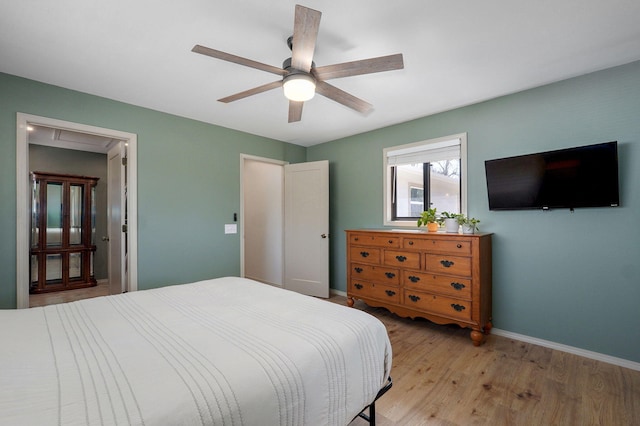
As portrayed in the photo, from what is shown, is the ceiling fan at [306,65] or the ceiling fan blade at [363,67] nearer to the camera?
the ceiling fan at [306,65]

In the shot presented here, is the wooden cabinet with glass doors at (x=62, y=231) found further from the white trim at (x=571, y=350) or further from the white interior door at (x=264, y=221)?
the white trim at (x=571, y=350)

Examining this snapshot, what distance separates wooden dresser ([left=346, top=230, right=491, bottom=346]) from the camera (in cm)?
259

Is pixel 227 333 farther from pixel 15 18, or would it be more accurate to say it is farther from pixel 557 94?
pixel 557 94

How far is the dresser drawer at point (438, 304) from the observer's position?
2629 millimetres

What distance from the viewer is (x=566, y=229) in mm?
2473

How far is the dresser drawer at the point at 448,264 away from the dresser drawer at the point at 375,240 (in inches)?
15.5

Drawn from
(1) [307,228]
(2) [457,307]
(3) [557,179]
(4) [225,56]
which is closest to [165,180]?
(1) [307,228]

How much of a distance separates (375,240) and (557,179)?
178 cm

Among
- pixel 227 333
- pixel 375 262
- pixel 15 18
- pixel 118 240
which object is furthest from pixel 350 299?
pixel 15 18

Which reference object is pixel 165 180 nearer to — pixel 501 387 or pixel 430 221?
pixel 430 221

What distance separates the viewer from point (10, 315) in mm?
1496

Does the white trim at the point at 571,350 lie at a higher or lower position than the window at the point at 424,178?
lower

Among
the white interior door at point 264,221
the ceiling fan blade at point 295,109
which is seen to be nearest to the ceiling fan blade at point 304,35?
the ceiling fan blade at point 295,109

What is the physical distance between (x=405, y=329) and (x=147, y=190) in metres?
3.24
